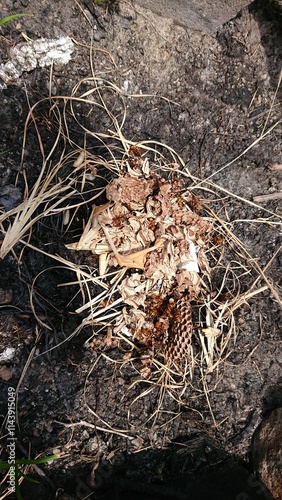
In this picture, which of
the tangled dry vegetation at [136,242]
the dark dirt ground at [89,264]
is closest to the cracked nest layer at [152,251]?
the tangled dry vegetation at [136,242]

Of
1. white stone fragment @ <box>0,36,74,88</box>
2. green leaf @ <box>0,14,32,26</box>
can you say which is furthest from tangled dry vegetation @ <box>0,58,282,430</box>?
green leaf @ <box>0,14,32,26</box>

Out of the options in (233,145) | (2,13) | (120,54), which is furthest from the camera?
(233,145)

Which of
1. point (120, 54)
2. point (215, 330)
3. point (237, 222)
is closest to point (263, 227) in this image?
point (237, 222)

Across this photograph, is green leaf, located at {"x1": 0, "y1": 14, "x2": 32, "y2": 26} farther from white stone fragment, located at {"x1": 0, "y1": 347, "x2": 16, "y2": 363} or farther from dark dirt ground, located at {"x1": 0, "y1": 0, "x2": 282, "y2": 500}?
white stone fragment, located at {"x1": 0, "y1": 347, "x2": 16, "y2": 363}

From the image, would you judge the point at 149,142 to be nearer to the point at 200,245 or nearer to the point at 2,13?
the point at 200,245

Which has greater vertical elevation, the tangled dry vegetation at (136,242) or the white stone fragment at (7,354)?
the tangled dry vegetation at (136,242)

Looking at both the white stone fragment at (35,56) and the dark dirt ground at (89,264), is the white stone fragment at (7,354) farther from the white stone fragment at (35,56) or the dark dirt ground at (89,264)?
the white stone fragment at (35,56)
